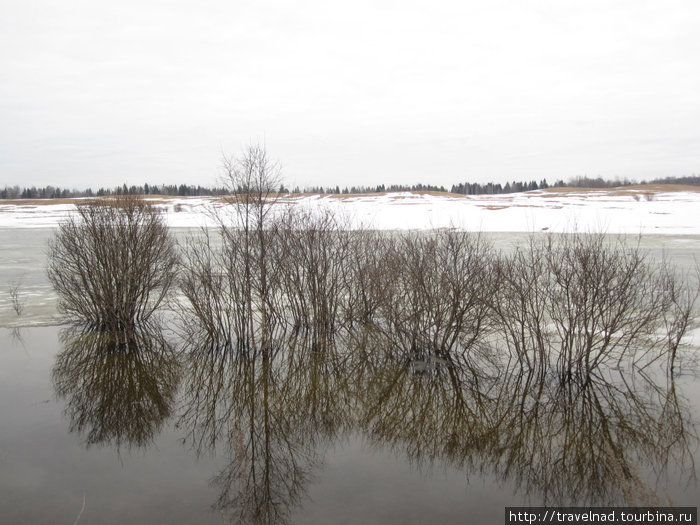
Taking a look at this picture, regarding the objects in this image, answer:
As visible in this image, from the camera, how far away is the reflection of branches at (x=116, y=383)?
24.9 feet

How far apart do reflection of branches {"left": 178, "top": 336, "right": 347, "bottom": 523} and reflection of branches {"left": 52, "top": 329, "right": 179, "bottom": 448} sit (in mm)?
503

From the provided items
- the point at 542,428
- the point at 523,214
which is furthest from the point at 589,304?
the point at 523,214

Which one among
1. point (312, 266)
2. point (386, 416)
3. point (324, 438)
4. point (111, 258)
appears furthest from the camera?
point (111, 258)

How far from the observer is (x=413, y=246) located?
10.6 m

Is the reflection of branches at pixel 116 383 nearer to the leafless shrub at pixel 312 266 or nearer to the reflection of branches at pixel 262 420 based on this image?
the reflection of branches at pixel 262 420

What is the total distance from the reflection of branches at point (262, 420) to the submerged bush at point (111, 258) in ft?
9.44

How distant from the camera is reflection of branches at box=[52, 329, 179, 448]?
7586mm

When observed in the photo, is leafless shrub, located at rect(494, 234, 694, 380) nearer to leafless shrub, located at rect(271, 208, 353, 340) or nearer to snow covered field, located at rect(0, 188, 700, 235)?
leafless shrub, located at rect(271, 208, 353, 340)

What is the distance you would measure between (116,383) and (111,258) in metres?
4.00

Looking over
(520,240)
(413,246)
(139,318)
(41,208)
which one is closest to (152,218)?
(139,318)

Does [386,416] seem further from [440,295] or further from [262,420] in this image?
[440,295]

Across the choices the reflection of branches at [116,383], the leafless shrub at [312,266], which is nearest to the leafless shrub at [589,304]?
the leafless shrub at [312,266]

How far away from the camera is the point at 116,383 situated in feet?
30.8

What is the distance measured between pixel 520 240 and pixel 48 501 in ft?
89.7
